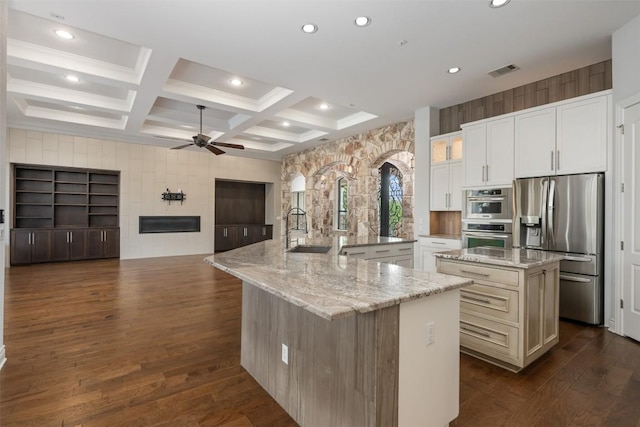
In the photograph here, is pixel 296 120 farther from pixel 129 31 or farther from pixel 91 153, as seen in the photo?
pixel 91 153

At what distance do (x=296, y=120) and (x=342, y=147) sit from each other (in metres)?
1.80

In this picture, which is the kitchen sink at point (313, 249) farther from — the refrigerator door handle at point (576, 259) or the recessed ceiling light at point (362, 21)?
the refrigerator door handle at point (576, 259)

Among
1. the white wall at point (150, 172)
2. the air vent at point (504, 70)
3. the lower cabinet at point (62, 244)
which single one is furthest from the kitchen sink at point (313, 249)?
the lower cabinet at point (62, 244)

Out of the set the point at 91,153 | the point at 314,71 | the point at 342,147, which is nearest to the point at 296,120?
the point at 342,147

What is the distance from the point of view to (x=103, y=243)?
7684 mm

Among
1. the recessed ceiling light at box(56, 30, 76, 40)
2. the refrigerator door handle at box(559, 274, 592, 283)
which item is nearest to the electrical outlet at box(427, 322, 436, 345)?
the refrigerator door handle at box(559, 274, 592, 283)

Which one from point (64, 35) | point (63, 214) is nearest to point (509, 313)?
point (64, 35)

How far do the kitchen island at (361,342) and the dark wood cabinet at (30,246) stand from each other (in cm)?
732

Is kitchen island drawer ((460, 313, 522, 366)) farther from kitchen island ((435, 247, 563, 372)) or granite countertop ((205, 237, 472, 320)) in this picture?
granite countertop ((205, 237, 472, 320))

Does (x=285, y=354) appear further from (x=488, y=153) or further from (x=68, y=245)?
(x=68, y=245)

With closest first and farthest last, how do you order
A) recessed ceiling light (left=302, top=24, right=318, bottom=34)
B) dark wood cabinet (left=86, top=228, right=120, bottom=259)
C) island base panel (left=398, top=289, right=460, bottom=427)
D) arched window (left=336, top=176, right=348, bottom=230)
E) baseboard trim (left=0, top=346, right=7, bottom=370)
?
island base panel (left=398, top=289, right=460, bottom=427) < baseboard trim (left=0, top=346, right=7, bottom=370) < recessed ceiling light (left=302, top=24, right=318, bottom=34) < dark wood cabinet (left=86, top=228, right=120, bottom=259) < arched window (left=336, top=176, right=348, bottom=230)

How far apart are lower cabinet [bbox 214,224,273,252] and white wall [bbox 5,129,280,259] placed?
1.39 feet

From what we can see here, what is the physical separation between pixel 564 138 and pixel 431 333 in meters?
3.51

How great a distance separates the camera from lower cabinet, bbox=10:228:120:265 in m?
6.79
